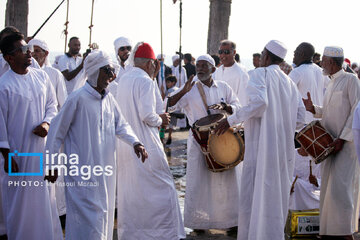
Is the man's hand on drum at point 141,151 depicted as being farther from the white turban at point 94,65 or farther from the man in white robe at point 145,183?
the man in white robe at point 145,183

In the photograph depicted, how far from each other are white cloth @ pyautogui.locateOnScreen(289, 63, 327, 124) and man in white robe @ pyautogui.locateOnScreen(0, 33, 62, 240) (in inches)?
A: 187

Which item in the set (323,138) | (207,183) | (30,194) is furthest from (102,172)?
(323,138)

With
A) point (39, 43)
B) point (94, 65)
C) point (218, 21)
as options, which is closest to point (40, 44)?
point (39, 43)

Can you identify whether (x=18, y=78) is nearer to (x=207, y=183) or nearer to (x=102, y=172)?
(x=102, y=172)

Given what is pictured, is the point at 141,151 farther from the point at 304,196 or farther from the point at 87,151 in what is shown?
the point at 304,196

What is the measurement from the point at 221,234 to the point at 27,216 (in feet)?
8.35

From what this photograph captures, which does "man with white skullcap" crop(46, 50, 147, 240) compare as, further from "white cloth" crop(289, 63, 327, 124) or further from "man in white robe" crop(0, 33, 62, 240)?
"white cloth" crop(289, 63, 327, 124)

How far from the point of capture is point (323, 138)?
6.11m

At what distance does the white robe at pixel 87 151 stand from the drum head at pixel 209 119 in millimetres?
1659

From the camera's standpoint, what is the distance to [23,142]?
17.5 ft

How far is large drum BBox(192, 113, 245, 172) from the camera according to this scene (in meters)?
6.34

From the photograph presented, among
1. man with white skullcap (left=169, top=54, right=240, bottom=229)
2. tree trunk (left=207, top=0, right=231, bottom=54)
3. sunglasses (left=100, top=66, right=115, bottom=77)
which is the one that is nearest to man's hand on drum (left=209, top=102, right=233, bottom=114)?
man with white skullcap (left=169, top=54, right=240, bottom=229)

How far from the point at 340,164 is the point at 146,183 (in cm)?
225

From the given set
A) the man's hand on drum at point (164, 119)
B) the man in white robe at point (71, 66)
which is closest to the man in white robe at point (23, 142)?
the man's hand on drum at point (164, 119)
